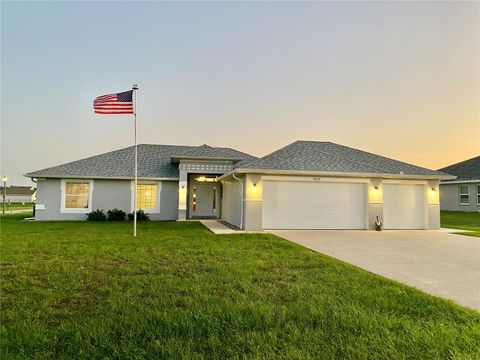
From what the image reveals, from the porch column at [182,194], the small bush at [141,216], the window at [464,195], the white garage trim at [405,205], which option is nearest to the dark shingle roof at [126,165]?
the porch column at [182,194]

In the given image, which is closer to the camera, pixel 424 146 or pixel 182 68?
pixel 182 68

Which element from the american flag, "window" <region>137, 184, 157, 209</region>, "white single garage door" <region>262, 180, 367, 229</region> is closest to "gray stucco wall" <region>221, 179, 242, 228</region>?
"white single garage door" <region>262, 180, 367, 229</region>

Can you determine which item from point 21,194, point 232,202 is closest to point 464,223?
point 232,202

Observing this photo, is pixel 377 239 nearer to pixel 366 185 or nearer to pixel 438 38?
pixel 366 185

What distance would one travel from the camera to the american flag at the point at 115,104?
10.7m

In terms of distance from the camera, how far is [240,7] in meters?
12.4

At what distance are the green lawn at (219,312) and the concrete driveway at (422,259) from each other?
0.67 meters

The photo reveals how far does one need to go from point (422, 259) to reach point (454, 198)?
77.6ft

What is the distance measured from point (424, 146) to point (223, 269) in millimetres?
20386

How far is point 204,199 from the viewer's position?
68.6 ft

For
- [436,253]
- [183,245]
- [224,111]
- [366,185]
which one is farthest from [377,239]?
[224,111]

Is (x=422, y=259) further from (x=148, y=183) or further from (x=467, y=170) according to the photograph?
(x=467, y=170)

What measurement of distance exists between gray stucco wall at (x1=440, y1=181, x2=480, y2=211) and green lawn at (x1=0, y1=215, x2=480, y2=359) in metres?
24.6

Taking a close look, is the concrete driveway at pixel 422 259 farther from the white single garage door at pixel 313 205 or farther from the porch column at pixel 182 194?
the porch column at pixel 182 194
